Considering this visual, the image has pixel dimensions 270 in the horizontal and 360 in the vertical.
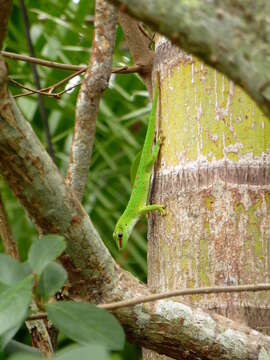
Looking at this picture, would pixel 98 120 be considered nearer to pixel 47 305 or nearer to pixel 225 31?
pixel 47 305

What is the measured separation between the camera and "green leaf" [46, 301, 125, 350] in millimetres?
700

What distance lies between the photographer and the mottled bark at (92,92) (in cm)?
143

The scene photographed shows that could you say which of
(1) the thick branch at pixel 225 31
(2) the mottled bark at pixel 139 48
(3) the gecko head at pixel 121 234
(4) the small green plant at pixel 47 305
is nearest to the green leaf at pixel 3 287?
(4) the small green plant at pixel 47 305

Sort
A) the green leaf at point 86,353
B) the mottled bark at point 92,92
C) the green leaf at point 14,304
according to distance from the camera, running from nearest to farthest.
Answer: the green leaf at point 86,353 → the green leaf at point 14,304 → the mottled bark at point 92,92

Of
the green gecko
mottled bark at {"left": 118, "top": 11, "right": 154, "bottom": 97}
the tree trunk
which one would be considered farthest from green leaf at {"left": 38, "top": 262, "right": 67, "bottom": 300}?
mottled bark at {"left": 118, "top": 11, "right": 154, "bottom": 97}

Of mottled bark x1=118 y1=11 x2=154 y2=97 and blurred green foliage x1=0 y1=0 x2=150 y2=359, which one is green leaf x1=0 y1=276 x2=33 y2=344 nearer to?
mottled bark x1=118 y1=11 x2=154 y2=97

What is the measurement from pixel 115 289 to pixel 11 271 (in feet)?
1.02

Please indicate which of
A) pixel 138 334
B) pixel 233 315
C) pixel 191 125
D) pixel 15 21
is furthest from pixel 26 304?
pixel 15 21

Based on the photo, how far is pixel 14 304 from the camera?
0.70 m

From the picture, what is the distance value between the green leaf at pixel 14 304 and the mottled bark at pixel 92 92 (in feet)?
2.33

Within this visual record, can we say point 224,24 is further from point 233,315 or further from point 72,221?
point 233,315

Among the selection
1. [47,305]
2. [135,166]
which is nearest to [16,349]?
[47,305]

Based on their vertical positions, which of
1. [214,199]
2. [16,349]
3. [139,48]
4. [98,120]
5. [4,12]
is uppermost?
[98,120]

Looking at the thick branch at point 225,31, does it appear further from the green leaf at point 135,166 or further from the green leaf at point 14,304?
the green leaf at point 135,166
